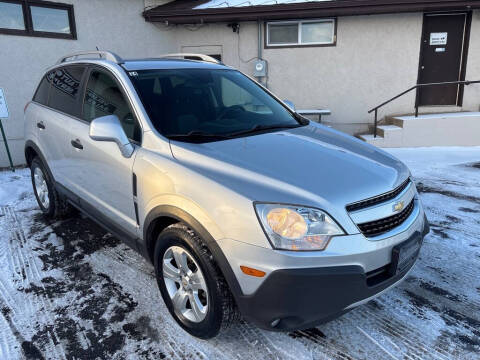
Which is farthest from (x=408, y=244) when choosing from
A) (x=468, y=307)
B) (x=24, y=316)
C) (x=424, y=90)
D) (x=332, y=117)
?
(x=424, y=90)

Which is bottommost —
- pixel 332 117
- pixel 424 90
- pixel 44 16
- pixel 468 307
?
pixel 468 307

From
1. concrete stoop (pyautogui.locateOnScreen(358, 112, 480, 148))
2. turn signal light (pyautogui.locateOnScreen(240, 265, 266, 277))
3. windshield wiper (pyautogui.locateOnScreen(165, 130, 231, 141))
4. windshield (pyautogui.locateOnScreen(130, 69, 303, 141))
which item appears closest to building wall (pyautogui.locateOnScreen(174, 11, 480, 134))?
concrete stoop (pyautogui.locateOnScreen(358, 112, 480, 148))

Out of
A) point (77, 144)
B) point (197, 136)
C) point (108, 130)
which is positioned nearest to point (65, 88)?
point (77, 144)

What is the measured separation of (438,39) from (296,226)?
941 cm

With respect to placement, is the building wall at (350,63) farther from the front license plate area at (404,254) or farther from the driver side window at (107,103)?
the front license plate area at (404,254)

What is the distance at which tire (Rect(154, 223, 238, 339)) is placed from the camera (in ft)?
6.92

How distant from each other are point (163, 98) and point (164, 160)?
0.68 meters

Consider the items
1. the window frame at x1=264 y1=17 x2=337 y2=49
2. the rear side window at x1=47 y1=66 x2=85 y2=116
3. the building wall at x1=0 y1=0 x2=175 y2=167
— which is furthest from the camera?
the window frame at x1=264 y1=17 x2=337 y2=49

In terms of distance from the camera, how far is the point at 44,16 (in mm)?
7512

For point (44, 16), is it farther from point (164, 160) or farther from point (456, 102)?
point (456, 102)

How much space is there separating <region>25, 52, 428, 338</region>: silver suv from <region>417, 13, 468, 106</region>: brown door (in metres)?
7.62

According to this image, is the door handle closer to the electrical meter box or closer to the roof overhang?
the roof overhang

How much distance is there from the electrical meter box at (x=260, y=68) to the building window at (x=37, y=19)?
4.33 meters

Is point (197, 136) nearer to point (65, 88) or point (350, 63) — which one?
point (65, 88)
